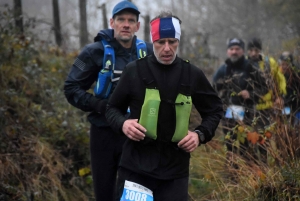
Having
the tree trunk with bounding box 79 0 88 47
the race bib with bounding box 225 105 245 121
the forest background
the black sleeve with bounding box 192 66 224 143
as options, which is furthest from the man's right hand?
the tree trunk with bounding box 79 0 88 47

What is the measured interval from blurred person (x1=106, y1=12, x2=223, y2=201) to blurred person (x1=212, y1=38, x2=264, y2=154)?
2474 mm

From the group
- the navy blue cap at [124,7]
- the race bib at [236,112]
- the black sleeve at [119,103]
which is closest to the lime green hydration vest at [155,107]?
the black sleeve at [119,103]

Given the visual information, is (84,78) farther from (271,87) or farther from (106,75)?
(271,87)

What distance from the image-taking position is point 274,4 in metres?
26.7

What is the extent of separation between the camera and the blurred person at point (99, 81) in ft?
16.7

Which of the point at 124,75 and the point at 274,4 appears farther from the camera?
the point at 274,4

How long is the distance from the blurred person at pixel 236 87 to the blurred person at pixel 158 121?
2474mm

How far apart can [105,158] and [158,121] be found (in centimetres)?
130

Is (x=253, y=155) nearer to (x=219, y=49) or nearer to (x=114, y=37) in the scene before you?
(x=114, y=37)

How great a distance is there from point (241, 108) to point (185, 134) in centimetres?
357

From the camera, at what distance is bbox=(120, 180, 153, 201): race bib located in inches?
154

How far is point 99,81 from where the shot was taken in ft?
16.4

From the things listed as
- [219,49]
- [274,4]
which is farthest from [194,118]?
[219,49]

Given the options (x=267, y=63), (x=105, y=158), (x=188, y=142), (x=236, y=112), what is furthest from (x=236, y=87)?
(x=188, y=142)
